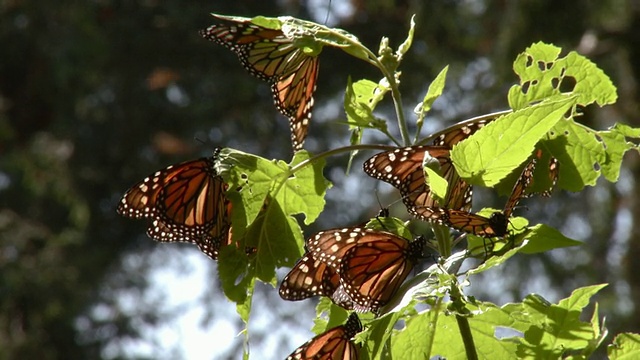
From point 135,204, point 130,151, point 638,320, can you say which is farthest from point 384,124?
point 130,151

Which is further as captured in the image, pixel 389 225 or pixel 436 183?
pixel 389 225

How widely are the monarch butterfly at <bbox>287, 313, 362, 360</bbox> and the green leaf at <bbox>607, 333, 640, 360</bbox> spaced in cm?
34

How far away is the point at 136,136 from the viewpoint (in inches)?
395

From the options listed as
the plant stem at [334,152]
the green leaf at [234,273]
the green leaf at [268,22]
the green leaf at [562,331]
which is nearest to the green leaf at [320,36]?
the green leaf at [268,22]

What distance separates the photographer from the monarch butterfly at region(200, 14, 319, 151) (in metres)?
1.48

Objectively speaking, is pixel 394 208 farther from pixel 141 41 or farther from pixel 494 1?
pixel 141 41

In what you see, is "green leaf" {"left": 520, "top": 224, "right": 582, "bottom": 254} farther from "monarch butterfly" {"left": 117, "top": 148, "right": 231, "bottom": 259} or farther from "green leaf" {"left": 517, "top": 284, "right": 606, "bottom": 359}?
"monarch butterfly" {"left": 117, "top": 148, "right": 231, "bottom": 259}

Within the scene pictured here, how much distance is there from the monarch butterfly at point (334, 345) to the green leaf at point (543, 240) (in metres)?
0.27

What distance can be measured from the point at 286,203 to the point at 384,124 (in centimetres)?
22

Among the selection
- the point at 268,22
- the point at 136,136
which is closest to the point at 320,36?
the point at 268,22

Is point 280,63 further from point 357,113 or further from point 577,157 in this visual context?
point 577,157

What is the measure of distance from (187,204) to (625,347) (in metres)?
0.76

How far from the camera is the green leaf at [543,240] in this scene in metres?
1.24

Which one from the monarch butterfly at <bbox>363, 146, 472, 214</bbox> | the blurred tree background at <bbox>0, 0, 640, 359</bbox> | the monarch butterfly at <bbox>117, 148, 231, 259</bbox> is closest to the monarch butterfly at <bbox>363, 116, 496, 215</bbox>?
the monarch butterfly at <bbox>363, 146, 472, 214</bbox>
